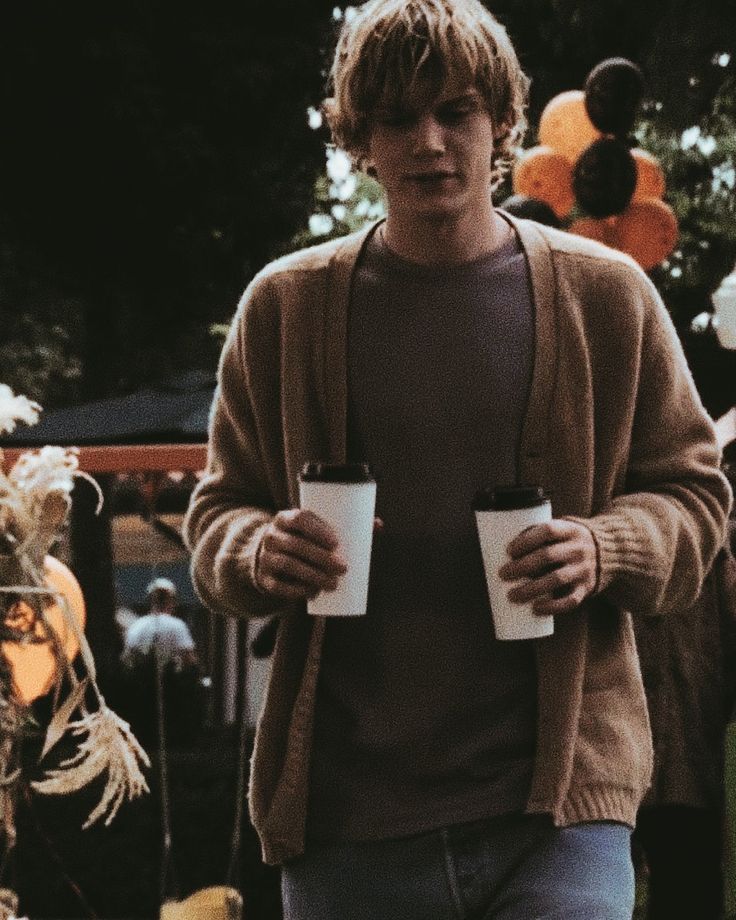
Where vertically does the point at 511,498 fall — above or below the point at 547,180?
above

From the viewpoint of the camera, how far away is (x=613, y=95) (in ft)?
28.2

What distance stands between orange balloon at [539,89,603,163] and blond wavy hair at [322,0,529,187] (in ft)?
20.6

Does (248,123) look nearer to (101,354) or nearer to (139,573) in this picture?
(101,354)

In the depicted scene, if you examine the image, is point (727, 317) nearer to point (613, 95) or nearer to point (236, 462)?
point (613, 95)

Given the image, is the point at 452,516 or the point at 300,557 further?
the point at 452,516

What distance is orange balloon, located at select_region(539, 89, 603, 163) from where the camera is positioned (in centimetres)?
884

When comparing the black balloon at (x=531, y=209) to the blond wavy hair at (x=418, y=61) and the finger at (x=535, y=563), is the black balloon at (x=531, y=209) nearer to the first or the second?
the blond wavy hair at (x=418, y=61)

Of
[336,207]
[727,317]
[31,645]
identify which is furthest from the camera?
[336,207]

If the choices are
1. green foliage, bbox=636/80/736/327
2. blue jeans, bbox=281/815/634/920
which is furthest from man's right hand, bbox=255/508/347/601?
green foliage, bbox=636/80/736/327

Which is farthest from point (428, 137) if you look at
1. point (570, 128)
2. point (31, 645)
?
point (570, 128)

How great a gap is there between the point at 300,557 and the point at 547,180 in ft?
21.4

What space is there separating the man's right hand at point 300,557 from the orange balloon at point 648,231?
654 cm

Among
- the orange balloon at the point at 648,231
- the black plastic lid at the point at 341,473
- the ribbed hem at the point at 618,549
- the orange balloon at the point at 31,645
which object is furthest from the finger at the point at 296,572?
the orange balloon at the point at 648,231

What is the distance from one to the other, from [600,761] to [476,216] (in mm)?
702
